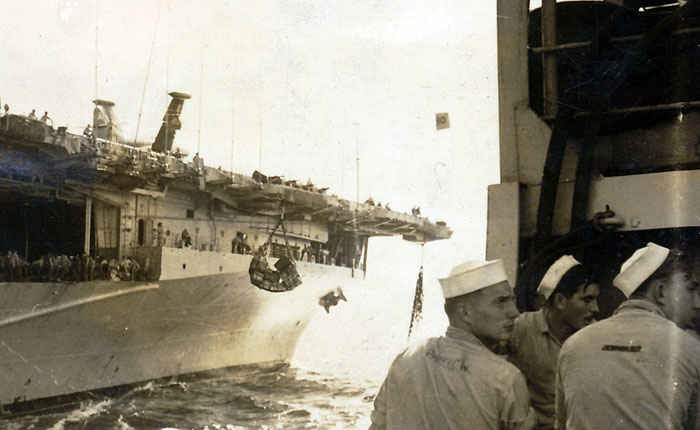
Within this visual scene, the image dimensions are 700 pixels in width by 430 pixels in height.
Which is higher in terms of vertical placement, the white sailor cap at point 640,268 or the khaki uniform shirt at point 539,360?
the white sailor cap at point 640,268

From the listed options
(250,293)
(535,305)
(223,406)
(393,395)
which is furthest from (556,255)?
(250,293)

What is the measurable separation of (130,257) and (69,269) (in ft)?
6.98

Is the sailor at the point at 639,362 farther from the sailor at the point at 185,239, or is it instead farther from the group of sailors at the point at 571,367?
the sailor at the point at 185,239

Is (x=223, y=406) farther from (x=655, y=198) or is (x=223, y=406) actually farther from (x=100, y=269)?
(x=655, y=198)

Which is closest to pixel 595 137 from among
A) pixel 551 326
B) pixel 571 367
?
pixel 551 326

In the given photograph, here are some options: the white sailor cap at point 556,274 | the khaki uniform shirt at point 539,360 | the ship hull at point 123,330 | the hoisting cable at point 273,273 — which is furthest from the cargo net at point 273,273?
the white sailor cap at point 556,274

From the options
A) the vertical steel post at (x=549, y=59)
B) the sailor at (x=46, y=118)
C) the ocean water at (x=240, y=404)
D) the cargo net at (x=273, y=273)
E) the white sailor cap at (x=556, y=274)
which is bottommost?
the ocean water at (x=240, y=404)

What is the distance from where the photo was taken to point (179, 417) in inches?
563

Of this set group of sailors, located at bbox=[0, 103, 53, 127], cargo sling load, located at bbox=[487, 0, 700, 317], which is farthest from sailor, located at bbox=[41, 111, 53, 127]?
cargo sling load, located at bbox=[487, 0, 700, 317]

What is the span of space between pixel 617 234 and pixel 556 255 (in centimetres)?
41

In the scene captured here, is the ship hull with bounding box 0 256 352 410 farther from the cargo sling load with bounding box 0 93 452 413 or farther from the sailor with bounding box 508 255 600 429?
the sailor with bounding box 508 255 600 429

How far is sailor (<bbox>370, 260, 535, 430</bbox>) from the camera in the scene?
6.94 feet

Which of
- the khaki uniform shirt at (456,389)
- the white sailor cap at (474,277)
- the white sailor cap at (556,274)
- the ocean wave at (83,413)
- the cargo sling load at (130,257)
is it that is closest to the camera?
the khaki uniform shirt at (456,389)

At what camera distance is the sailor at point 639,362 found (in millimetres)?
2115
